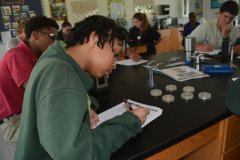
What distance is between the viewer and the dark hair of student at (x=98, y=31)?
795 millimetres

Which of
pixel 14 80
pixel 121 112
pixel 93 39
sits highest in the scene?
pixel 93 39

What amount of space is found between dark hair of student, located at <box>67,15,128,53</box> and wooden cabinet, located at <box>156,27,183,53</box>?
162 inches

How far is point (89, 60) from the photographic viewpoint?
0.83 metres

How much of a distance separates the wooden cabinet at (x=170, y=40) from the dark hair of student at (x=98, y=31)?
4.11m

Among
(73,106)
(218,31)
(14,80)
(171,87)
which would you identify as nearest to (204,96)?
(171,87)

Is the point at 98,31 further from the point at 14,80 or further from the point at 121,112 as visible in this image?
the point at 14,80

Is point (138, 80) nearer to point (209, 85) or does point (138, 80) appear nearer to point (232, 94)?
point (209, 85)

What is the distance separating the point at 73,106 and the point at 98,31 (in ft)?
1.04

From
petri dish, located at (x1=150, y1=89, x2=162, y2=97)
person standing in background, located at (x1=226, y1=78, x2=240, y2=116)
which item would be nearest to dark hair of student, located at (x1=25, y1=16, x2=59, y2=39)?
petri dish, located at (x1=150, y1=89, x2=162, y2=97)

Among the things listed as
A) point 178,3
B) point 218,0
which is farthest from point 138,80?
point 218,0

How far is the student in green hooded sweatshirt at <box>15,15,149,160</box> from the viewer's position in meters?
0.58

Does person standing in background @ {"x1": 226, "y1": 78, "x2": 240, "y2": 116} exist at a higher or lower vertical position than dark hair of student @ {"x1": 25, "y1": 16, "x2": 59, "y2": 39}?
lower

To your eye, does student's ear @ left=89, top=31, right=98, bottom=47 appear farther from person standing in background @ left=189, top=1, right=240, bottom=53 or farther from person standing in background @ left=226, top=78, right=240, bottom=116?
person standing in background @ left=189, top=1, right=240, bottom=53

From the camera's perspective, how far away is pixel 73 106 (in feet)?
1.96
